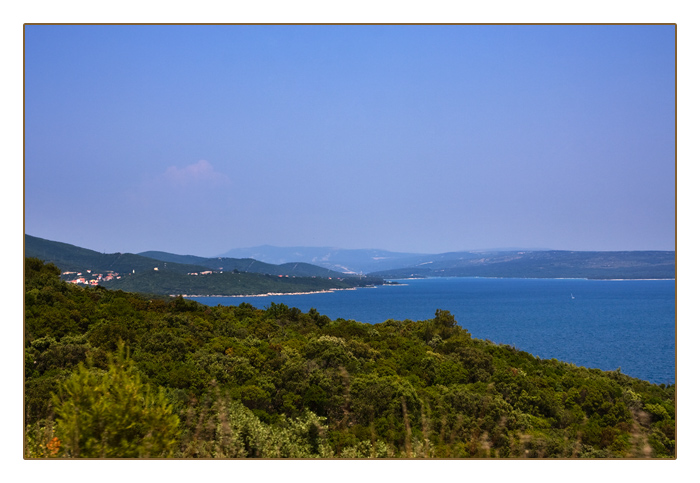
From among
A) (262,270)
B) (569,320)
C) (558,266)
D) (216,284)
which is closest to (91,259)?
(216,284)

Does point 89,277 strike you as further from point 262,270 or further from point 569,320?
point 569,320

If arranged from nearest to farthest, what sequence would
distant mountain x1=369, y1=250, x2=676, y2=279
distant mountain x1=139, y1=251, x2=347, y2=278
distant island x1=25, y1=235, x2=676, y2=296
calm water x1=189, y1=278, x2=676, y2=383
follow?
calm water x1=189, y1=278, x2=676, y2=383
distant island x1=25, y1=235, x2=676, y2=296
distant mountain x1=139, y1=251, x2=347, y2=278
distant mountain x1=369, y1=250, x2=676, y2=279

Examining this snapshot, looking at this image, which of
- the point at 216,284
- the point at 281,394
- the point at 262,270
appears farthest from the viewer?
the point at 262,270

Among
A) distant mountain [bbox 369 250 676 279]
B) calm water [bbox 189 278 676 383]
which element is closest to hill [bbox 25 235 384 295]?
calm water [bbox 189 278 676 383]

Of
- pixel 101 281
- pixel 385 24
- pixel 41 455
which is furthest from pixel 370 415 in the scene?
pixel 101 281

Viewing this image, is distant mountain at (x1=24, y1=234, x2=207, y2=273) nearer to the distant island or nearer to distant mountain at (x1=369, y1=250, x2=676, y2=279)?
the distant island
